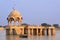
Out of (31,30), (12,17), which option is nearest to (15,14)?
(12,17)

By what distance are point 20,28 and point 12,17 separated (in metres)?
4.27

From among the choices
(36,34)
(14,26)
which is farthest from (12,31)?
(36,34)

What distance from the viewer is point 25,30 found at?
84625 millimetres

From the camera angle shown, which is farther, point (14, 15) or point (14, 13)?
point (14, 13)

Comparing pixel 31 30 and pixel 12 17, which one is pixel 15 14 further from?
pixel 31 30

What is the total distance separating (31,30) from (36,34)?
2247 mm

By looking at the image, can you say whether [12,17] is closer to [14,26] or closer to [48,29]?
[14,26]

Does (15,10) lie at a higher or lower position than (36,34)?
higher

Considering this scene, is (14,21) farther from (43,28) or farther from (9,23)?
(43,28)

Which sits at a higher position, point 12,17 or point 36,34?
point 12,17

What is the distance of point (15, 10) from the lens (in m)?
81.2

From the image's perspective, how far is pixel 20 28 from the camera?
268 ft

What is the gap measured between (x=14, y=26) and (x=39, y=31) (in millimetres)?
7590

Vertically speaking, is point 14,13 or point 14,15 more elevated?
point 14,13
